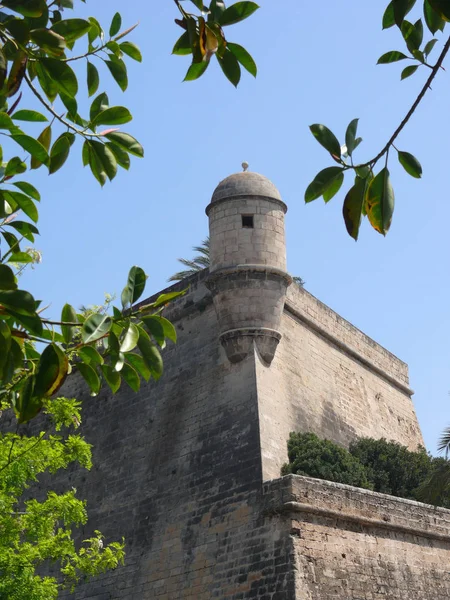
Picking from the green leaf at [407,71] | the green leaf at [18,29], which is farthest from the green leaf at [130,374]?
the green leaf at [407,71]

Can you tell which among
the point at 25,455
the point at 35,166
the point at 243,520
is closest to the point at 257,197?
the point at 243,520

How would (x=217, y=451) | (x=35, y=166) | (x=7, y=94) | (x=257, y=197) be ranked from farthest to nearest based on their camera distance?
(x=257, y=197)
(x=217, y=451)
(x=35, y=166)
(x=7, y=94)

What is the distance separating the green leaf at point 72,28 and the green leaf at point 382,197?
4.19ft

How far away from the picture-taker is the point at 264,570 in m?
10.9

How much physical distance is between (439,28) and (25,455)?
8.12 m

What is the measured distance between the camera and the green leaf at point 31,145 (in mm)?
3080

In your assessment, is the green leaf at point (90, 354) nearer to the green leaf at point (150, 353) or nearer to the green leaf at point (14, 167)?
the green leaf at point (150, 353)

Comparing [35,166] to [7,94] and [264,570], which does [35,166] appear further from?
[264,570]

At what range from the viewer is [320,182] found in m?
2.51

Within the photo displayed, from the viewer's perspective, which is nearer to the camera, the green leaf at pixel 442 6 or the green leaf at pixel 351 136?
→ the green leaf at pixel 442 6

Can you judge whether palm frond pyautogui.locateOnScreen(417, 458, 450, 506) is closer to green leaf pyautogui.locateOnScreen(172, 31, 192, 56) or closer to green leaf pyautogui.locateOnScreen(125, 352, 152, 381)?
green leaf pyautogui.locateOnScreen(125, 352, 152, 381)

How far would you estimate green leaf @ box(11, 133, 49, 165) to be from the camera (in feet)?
10.1

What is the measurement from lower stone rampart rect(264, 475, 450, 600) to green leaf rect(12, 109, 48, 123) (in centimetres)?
849

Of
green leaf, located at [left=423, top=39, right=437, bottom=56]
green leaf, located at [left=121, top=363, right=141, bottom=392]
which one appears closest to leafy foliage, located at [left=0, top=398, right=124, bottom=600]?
green leaf, located at [left=121, top=363, right=141, bottom=392]
